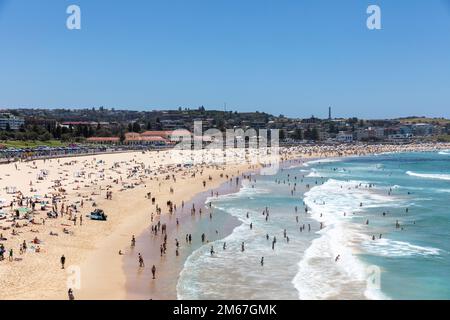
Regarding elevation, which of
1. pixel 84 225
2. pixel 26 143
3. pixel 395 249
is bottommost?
pixel 395 249

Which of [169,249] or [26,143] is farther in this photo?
[26,143]

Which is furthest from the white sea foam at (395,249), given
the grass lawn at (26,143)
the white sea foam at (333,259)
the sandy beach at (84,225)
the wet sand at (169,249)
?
the grass lawn at (26,143)

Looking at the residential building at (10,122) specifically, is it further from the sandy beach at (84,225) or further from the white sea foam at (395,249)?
the white sea foam at (395,249)

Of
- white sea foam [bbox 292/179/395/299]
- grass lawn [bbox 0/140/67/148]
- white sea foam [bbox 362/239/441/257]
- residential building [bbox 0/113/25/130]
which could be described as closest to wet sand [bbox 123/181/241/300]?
white sea foam [bbox 292/179/395/299]

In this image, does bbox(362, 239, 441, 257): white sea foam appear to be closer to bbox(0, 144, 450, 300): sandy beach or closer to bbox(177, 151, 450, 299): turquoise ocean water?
bbox(177, 151, 450, 299): turquoise ocean water

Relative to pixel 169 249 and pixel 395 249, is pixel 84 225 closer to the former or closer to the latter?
pixel 169 249

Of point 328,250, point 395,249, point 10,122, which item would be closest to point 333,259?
point 328,250

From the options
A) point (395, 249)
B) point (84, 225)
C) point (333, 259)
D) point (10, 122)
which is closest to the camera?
point (333, 259)
